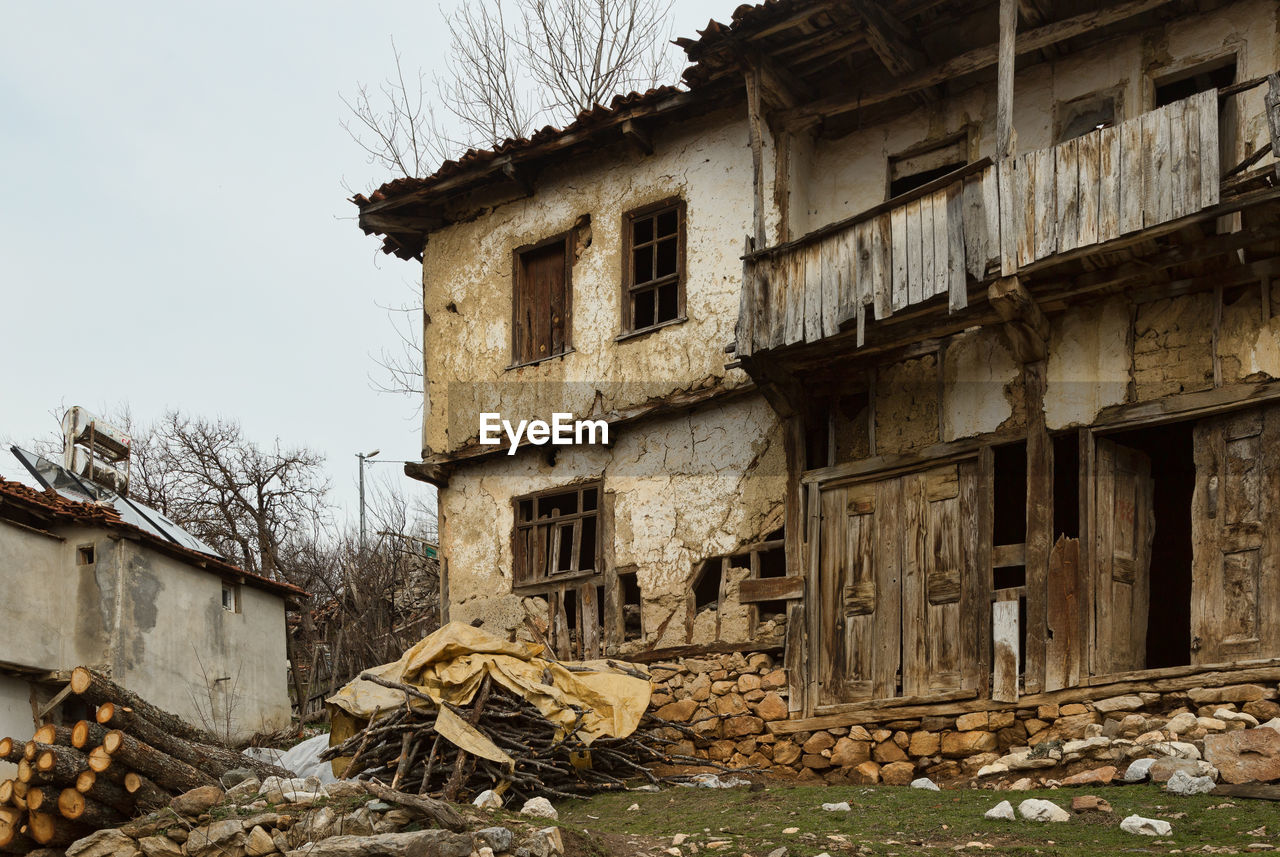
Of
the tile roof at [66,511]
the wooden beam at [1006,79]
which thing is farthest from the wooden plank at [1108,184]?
the tile roof at [66,511]

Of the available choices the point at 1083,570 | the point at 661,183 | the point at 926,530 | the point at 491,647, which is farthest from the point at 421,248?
the point at 1083,570

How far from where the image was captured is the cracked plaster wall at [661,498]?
14000 mm

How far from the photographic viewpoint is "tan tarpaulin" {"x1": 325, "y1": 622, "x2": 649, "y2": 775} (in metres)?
12.3

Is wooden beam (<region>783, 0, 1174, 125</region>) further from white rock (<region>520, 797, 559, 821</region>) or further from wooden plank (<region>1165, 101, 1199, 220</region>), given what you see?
white rock (<region>520, 797, 559, 821</region>)

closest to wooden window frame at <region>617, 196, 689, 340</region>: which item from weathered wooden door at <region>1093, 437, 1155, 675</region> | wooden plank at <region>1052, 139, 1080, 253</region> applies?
wooden plank at <region>1052, 139, 1080, 253</region>

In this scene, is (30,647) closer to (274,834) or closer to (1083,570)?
(274,834)

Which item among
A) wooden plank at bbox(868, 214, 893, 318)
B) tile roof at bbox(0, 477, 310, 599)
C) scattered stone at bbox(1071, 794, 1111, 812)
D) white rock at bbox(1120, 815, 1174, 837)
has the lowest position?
scattered stone at bbox(1071, 794, 1111, 812)

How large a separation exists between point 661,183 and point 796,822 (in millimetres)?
8159

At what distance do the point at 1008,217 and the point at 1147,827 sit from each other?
531 centimetres

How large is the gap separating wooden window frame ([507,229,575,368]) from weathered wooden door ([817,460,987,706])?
13.4 feet

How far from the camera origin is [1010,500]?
575 inches

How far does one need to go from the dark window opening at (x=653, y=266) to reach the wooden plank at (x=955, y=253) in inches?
149

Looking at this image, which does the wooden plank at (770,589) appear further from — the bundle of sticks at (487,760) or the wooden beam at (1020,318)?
the wooden beam at (1020,318)

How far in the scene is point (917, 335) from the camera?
490 inches
